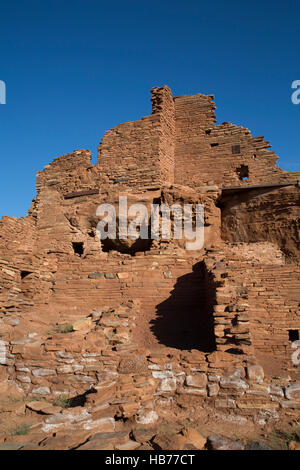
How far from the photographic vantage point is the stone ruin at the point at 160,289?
16.4ft

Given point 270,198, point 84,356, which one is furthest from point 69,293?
point 270,198

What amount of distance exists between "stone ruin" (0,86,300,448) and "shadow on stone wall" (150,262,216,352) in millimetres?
45

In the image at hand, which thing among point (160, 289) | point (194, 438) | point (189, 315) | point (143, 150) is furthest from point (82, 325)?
point (143, 150)

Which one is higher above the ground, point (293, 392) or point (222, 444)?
point (293, 392)

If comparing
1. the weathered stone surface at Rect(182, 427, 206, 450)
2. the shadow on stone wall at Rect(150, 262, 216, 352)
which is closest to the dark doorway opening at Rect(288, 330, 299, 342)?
the shadow on stone wall at Rect(150, 262, 216, 352)

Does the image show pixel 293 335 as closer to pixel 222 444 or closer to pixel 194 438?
pixel 222 444

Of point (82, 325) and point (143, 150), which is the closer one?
point (82, 325)

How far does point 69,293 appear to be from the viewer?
10.1 meters

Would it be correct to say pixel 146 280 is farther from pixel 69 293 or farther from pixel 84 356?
pixel 84 356

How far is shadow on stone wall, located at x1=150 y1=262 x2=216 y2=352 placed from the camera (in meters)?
7.05

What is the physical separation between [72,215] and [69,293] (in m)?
6.46

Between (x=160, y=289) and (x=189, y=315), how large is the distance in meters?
1.42

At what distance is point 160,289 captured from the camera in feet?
31.3

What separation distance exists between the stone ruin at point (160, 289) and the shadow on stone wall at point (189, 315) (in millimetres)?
45
